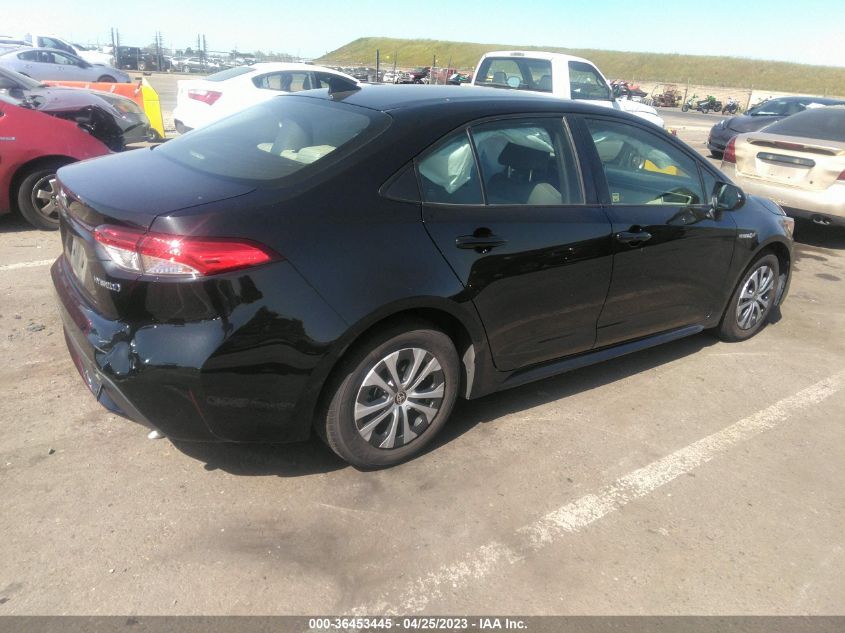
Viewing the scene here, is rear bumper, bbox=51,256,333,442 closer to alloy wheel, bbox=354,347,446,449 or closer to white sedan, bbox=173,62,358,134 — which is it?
alloy wheel, bbox=354,347,446,449

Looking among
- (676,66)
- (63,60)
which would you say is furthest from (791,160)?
(676,66)

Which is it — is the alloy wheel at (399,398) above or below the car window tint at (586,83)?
below

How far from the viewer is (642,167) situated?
4.03m

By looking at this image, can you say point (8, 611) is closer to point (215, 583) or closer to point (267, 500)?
point (215, 583)

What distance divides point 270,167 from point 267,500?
1439mm

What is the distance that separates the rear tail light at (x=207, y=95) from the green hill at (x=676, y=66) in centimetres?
5738

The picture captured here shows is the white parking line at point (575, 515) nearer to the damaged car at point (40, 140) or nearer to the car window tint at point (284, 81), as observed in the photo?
the damaged car at point (40, 140)

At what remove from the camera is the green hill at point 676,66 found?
8356 cm

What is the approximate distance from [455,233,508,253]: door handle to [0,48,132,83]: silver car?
20.3m

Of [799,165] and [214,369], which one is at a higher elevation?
[799,165]

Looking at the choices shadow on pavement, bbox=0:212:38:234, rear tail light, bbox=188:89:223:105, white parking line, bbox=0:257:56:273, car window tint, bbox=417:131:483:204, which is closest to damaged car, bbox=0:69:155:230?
shadow on pavement, bbox=0:212:38:234

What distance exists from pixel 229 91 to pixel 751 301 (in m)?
8.91

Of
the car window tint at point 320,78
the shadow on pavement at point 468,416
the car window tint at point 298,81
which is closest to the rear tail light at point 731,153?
the shadow on pavement at point 468,416

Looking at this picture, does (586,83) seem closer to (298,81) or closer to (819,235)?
(819,235)
